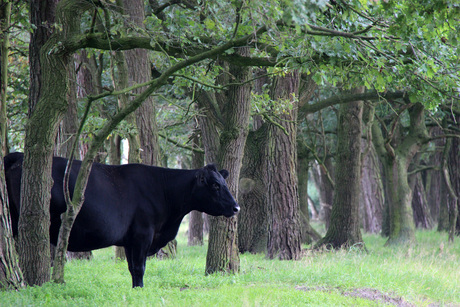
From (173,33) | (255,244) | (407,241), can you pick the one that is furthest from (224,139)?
(407,241)

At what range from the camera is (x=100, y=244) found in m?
8.71

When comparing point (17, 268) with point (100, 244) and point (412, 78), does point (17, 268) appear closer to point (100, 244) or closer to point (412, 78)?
point (100, 244)

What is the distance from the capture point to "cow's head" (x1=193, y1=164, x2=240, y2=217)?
9.31 metres

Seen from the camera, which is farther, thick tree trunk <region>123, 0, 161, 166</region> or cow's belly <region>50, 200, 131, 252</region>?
thick tree trunk <region>123, 0, 161, 166</region>

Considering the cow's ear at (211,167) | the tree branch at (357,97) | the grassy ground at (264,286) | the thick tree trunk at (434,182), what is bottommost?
the grassy ground at (264,286)

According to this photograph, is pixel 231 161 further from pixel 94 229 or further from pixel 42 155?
pixel 42 155

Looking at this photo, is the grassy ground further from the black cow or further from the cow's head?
the cow's head

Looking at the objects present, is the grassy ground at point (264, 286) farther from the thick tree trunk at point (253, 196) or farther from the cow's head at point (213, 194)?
the thick tree trunk at point (253, 196)

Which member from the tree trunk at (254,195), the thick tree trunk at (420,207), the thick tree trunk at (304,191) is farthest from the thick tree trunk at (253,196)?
the thick tree trunk at (420,207)

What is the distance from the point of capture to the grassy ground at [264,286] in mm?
7289

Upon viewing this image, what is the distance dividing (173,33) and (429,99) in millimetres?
4293

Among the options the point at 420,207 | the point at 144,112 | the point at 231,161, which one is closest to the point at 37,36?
the point at 231,161

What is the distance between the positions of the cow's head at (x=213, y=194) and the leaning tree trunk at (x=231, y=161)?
0.57 m

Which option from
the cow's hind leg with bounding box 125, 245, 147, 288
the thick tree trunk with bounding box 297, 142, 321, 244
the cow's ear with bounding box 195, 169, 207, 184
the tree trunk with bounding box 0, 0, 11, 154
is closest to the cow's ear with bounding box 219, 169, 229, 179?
the cow's ear with bounding box 195, 169, 207, 184
